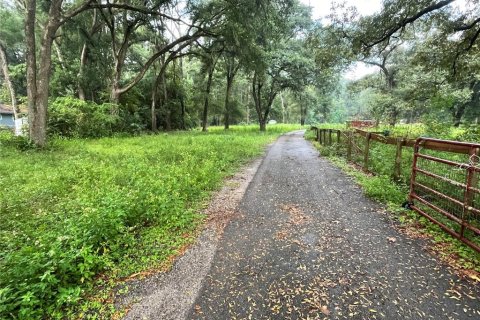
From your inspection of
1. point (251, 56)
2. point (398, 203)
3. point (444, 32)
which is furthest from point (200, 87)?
point (398, 203)

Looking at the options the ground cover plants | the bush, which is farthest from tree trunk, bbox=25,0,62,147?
the ground cover plants

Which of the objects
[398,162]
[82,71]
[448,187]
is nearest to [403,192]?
[398,162]

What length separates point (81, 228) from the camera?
316 centimetres

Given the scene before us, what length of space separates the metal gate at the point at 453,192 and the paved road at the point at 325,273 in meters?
0.61

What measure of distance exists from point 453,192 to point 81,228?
5.38 meters

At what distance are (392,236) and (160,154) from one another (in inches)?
307

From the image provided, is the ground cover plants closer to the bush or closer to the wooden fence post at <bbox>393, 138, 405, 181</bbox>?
the wooden fence post at <bbox>393, 138, 405, 181</bbox>

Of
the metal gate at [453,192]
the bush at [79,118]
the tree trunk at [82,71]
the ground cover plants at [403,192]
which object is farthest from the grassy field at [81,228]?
the tree trunk at [82,71]

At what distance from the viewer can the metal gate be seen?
3.29 m

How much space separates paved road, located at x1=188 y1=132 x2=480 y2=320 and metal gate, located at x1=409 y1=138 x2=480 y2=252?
609 mm

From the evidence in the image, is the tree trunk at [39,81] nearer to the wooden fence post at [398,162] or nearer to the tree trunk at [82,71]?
the tree trunk at [82,71]

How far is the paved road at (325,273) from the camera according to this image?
2359mm

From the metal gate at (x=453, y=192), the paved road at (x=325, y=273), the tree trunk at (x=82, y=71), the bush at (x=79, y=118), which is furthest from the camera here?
the tree trunk at (x=82, y=71)

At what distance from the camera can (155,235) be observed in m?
3.72
